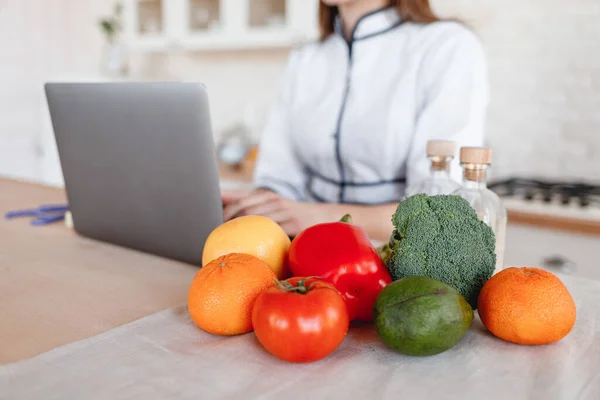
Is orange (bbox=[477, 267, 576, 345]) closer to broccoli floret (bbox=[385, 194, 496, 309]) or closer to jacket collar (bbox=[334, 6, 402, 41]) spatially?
broccoli floret (bbox=[385, 194, 496, 309])

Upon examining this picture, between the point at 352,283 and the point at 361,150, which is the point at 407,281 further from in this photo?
the point at 361,150

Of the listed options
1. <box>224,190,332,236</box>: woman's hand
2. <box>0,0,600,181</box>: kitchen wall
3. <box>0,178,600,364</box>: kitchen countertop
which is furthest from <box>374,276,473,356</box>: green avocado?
<box>0,0,600,181</box>: kitchen wall

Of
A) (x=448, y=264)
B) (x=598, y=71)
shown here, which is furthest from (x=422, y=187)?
(x=598, y=71)

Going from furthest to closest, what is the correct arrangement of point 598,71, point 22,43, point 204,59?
1. point 22,43
2. point 204,59
3. point 598,71

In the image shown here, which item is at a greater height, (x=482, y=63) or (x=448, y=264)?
(x=482, y=63)

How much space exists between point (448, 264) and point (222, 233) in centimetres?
27

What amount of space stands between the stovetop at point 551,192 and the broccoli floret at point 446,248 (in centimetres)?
118

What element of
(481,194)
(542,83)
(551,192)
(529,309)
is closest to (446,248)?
(529,309)

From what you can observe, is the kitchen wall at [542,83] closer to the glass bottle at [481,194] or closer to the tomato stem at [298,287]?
the glass bottle at [481,194]

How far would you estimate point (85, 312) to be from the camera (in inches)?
25.9

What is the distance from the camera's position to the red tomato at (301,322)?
489mm

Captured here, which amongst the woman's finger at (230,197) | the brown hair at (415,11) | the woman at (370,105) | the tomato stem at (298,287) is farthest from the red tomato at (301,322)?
the brown hair at (415,11)

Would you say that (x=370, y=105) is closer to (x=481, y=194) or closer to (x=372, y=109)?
(x=372, y=109)

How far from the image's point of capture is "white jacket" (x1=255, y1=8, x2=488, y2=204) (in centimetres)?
133
